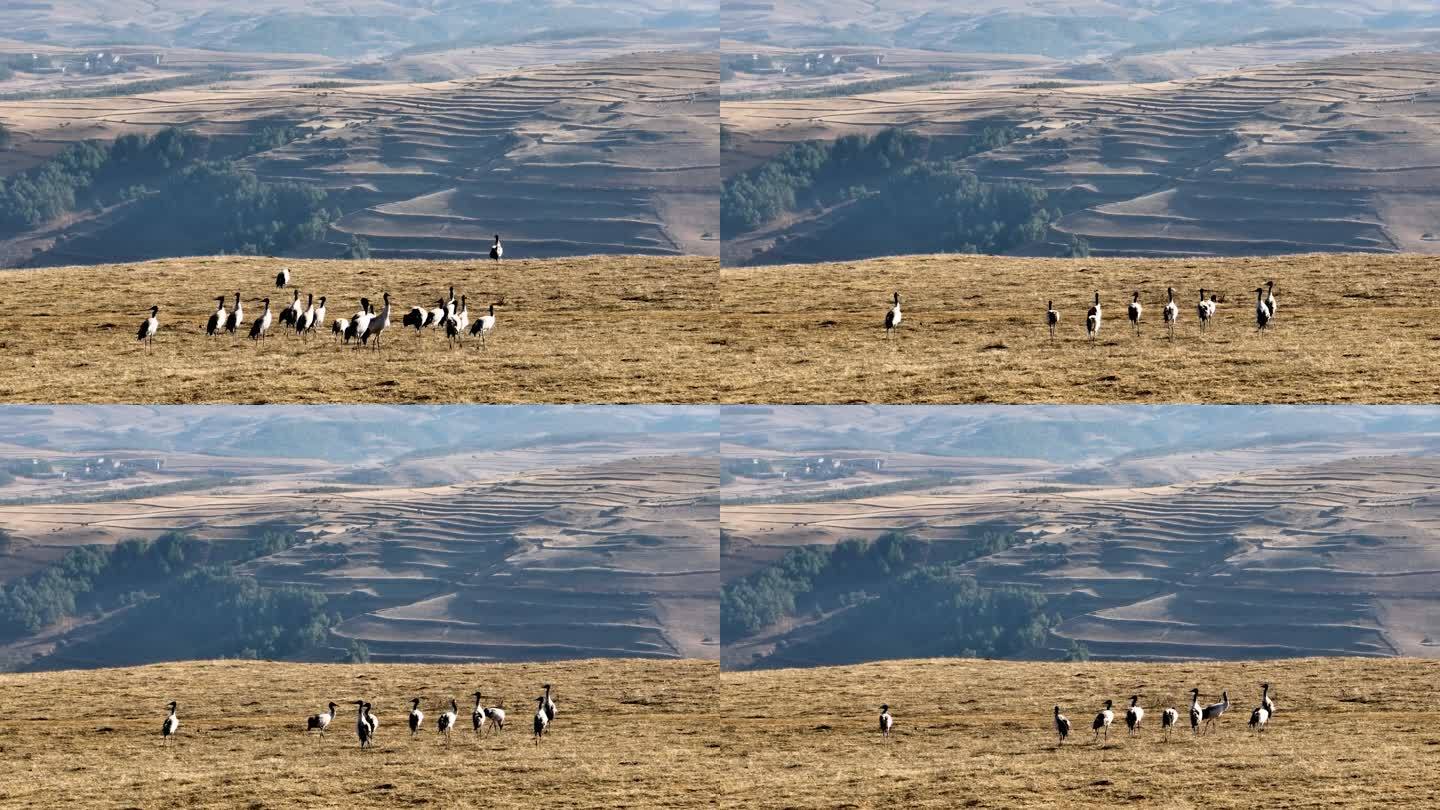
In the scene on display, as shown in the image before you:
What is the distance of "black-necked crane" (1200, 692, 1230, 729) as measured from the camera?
1446 inches

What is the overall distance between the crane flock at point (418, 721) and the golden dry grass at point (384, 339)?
24.6ft

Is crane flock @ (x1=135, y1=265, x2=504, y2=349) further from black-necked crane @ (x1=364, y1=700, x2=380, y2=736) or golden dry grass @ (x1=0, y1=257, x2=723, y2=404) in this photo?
black-necked crane @ (x1=364, y1=700, x2=380, y2=736)

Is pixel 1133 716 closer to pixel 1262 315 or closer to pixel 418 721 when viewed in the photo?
pixel 1262 315

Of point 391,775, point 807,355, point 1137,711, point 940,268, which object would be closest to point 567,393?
point 807,355

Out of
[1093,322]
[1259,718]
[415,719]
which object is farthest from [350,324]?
[1259,718]

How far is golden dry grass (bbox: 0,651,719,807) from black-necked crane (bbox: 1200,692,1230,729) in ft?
37.5

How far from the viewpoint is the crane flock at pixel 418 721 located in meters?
35.8

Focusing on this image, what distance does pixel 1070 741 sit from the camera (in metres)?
34.8

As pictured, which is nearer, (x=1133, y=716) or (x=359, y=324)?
(x=1133, y=716)

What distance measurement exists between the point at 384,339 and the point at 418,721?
13.2m

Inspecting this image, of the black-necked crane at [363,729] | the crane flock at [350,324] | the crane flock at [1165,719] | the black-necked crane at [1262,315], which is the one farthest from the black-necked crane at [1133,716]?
the crane flock at [350,324]

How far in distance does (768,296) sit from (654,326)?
6.06 meters

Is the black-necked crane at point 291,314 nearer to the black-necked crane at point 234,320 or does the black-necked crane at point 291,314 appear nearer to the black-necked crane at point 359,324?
the black-necked crane at point 234,320

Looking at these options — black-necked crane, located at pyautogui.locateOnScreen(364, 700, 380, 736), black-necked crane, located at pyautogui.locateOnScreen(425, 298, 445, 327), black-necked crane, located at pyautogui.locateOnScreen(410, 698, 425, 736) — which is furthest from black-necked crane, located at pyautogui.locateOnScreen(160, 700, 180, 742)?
black-necked crane, located at pyautogui.locateOnScreen(425, 298, 445, 327)
